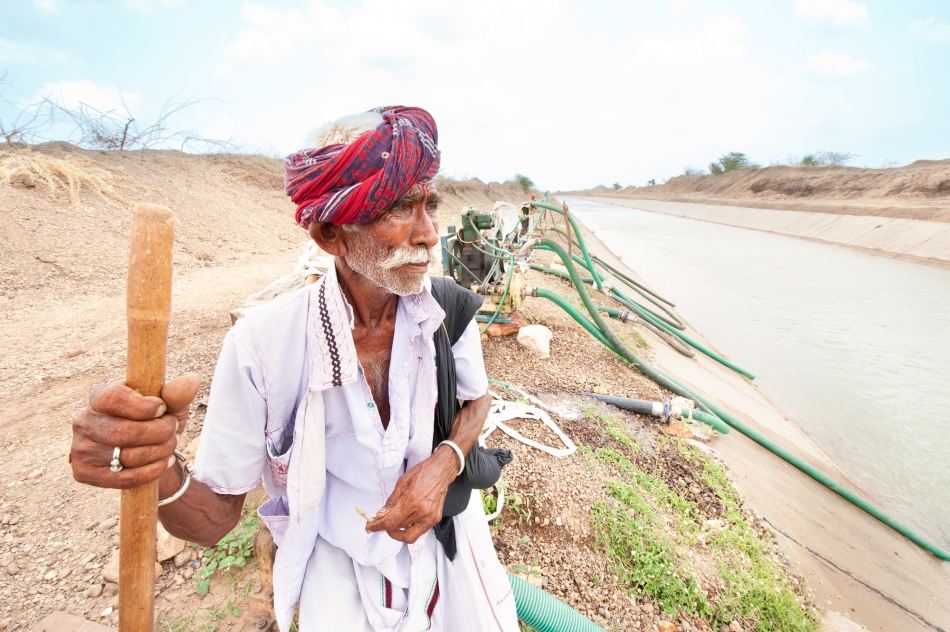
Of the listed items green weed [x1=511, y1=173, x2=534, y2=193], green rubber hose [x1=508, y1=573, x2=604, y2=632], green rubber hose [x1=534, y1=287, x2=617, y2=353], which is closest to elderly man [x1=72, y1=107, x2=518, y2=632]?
green rubber hose [x1=508, y1=573, x2=604, y2=632]

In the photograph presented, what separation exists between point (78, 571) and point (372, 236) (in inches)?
83.4

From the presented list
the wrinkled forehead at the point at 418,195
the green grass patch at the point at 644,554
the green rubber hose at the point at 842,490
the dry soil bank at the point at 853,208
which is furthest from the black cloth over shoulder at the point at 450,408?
the dry soil bank at the point at 853,208

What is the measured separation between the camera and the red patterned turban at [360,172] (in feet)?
3.94

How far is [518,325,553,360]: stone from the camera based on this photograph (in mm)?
4523

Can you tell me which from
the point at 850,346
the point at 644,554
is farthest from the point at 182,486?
the point at 850,346

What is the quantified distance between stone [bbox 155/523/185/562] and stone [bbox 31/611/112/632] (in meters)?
0.31

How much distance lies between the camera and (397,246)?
50.5 inches

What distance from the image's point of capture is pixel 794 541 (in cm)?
301

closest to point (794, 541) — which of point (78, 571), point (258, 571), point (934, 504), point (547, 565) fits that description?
point (547, 565)

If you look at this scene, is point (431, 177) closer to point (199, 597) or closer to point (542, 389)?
point (199, 597)

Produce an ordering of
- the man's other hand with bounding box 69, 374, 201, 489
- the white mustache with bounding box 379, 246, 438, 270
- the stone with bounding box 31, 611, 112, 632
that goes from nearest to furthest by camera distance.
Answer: the man's other hand with bounding box 69, 374, 201, 489 → the white mustache with bounding box 379, 246, 438, 270 → the stone with bounding box 31, 611, 112, 632

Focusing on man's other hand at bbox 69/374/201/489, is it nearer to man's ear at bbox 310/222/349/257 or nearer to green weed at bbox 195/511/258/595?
man's ear at bbox 310/222/349/257

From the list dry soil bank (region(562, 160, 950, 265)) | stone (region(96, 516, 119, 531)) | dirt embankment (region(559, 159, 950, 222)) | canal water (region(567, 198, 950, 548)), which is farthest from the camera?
dirt embankment (region(559, 159, 950, 222))

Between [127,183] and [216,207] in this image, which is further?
[216,207]
